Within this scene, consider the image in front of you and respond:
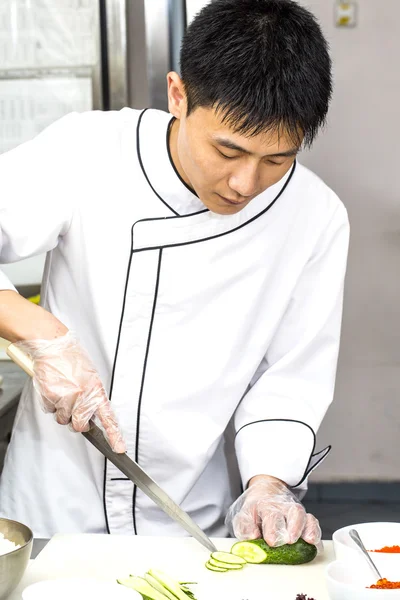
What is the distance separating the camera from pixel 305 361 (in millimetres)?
1668

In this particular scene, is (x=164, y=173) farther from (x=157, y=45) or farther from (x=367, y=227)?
(x=367, y=227)

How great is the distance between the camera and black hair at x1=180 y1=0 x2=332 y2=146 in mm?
1224

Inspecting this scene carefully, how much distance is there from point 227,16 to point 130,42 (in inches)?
66.2

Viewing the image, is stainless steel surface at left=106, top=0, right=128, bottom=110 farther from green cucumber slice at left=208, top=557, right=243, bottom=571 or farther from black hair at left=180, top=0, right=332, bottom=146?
green cucumber slice at left=208, top=557, right=243, bottom=571

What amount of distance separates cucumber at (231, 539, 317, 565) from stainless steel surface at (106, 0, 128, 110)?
1.99 m

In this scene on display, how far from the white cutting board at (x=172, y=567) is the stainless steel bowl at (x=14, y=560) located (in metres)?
0.08

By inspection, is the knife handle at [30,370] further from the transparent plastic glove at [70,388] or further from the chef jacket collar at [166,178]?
the chef jacket collar at [166,178]

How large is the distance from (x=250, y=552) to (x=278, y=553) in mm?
48

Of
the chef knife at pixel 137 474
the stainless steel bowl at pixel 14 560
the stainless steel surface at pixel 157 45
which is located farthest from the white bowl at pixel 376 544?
the stainless steel surface at pixel 157 45

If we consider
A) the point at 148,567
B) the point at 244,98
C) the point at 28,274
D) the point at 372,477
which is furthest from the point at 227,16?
the point at 372,477

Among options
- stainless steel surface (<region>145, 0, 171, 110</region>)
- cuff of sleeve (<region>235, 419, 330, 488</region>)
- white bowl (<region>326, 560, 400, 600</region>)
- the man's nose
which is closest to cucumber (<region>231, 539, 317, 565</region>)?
white bowl (<region>326, 560, 400, 600</region>)

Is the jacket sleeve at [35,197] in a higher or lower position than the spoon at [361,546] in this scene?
higher

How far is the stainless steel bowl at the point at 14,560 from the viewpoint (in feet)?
3.34

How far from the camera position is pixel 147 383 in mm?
1546
